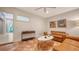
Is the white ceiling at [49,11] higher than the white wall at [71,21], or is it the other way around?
the white ceiling at [49,11]

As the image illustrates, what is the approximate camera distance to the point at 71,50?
1.42 metres

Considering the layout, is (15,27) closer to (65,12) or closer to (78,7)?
(65,12)

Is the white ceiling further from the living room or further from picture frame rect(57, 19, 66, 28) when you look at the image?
picture frame rect(57, 19, 66, 28)

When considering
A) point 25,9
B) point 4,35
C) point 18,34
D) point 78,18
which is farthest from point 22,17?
point 78,18

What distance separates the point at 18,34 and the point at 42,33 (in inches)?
18.8

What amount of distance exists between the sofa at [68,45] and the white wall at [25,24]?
0.46m

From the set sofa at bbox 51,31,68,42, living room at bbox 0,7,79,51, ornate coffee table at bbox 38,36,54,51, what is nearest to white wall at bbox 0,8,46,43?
living room at bbox 0,7,79,51

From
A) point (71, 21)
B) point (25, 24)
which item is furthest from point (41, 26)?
point (71, 21)

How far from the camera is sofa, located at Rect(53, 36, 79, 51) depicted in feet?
4.67

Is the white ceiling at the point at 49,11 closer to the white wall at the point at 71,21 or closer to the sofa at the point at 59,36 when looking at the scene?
the white wall at the point at 71,21

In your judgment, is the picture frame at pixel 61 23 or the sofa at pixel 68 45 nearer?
the sofa at pixel 68 45

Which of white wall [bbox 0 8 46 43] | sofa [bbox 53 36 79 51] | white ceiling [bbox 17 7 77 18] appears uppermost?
white ceiling [bbox 17 7 77 18]

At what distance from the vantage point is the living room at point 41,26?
146 centimetres

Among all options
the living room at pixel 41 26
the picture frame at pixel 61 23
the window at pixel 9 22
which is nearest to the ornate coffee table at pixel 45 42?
the living room at pixel 41 26
